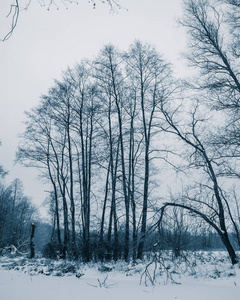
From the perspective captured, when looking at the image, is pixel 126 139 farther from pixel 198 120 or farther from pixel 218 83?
pixel 218 83

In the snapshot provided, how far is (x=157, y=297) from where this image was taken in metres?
5.09

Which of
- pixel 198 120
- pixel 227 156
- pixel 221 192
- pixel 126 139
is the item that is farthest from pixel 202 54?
pixel 126 139

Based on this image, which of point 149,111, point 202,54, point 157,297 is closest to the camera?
point 157,297

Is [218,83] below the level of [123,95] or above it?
below

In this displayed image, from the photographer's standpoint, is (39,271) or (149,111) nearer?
(39,271)

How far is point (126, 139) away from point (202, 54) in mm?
6319

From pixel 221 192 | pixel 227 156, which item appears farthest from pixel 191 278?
pixel 227 156

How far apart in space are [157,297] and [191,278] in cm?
255

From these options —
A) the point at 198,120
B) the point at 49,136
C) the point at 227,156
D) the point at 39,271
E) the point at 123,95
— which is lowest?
the point at 39,271

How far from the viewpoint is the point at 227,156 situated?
6941 millimetres

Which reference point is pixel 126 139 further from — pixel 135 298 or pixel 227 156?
pixel 135 298

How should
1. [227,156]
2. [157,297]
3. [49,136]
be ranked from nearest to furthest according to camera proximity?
[157,297] < [227,156] < [49,136]

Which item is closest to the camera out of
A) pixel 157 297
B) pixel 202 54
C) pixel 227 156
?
pixel 157 297

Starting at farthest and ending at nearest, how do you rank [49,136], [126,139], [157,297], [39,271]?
[49,136], [126,139], [39,271], [157,297]
